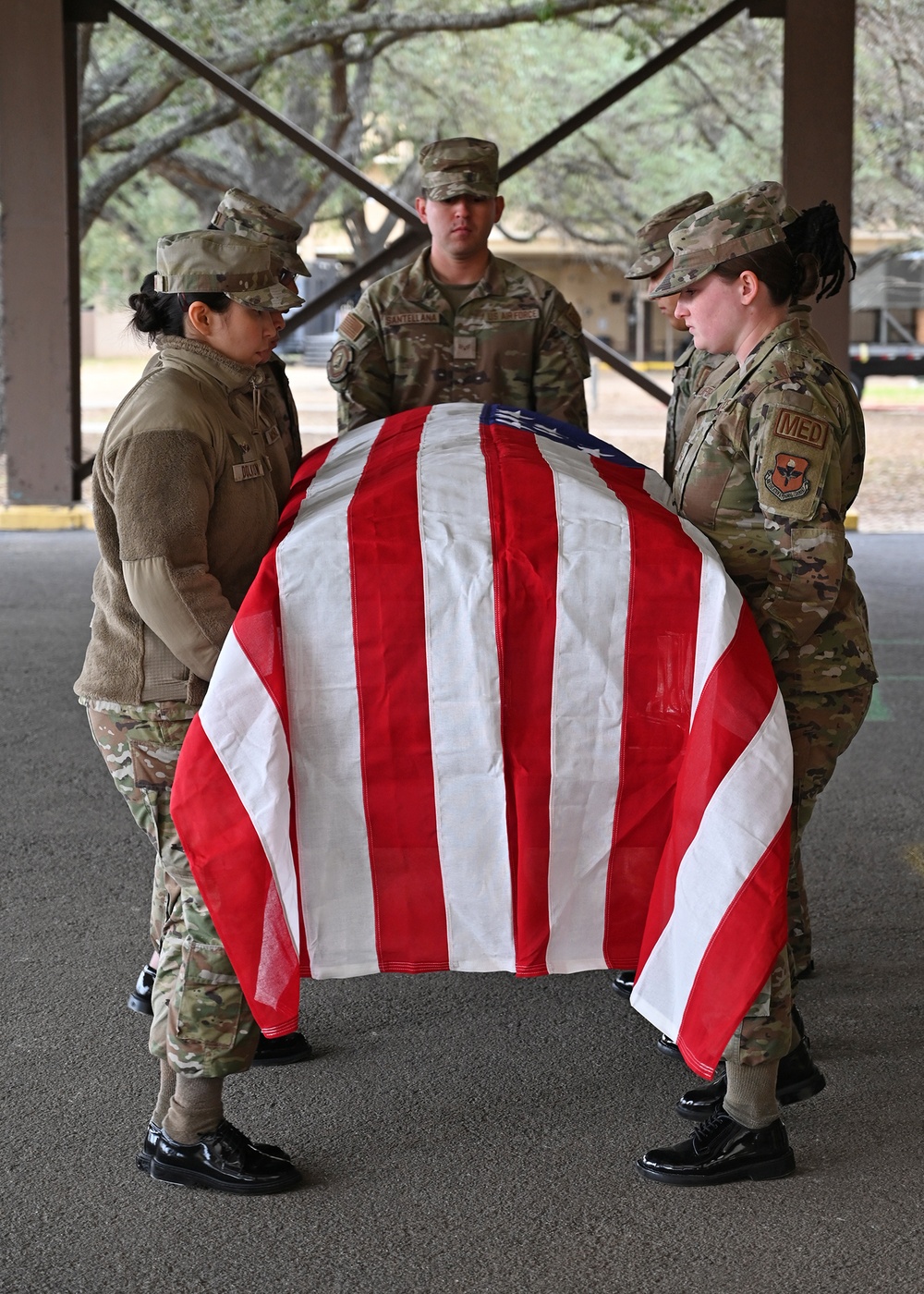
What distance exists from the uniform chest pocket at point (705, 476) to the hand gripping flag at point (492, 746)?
19 centimetres

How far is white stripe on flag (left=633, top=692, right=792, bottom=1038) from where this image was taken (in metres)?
2.49

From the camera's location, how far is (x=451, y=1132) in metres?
2.89

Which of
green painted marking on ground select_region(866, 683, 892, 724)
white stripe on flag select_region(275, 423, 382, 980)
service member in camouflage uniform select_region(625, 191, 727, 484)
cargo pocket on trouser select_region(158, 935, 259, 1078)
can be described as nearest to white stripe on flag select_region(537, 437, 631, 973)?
white stripe on flag select_region(275, 423, 382, 980)

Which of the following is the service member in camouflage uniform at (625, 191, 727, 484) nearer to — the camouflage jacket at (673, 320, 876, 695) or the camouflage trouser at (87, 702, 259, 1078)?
the camouflage jacket at (673, 320, 876, 695)

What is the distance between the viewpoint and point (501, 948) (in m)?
2.62

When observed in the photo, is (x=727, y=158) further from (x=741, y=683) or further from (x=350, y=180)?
(x=741, y=683)

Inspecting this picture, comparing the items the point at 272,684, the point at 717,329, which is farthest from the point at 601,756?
the point at 717,329

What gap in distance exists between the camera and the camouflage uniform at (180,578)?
99.0 inches

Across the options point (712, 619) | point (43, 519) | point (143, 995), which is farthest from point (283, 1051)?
point (43, 519)

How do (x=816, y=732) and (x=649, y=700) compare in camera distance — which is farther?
(x=816, y=732)

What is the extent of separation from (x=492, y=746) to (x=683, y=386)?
1711 millimetres

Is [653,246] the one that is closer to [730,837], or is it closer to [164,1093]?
[730,837]

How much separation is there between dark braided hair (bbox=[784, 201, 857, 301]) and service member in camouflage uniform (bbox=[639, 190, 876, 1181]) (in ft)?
0.09

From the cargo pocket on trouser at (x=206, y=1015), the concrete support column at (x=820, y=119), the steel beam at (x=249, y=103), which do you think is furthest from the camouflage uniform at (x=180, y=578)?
the concrete support column at (x=820, y=119)
